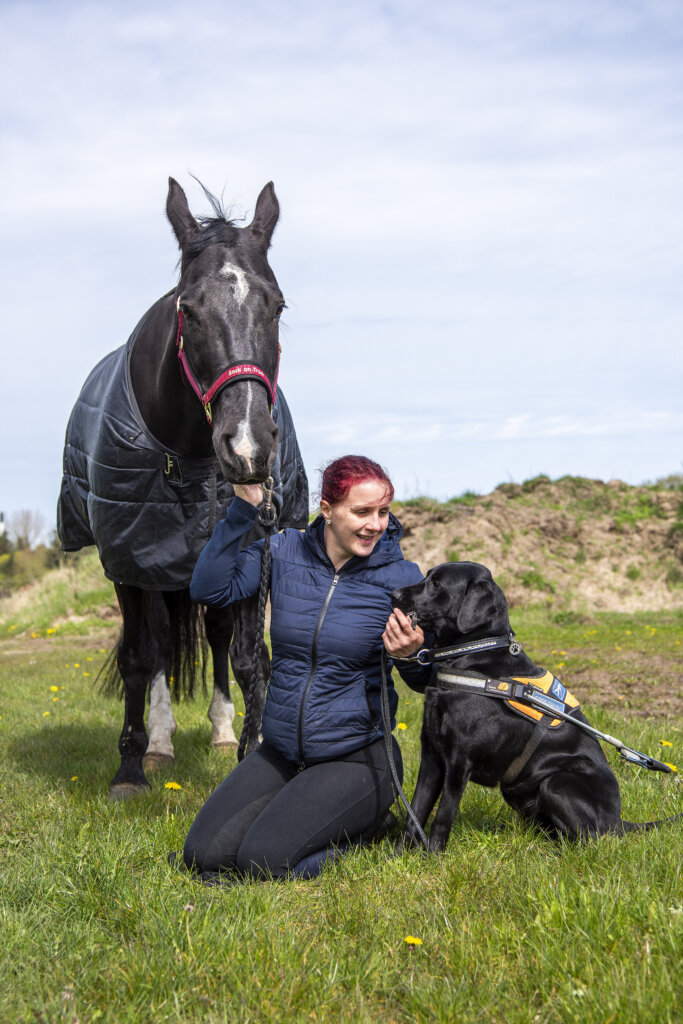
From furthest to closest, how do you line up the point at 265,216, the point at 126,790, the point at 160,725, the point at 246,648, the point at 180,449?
1. the point at 160,725
2. the point at 126,790
3. the point at 180,449
4. the point at 265,216
5. the point at 246,648

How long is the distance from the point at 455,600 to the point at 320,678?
2.12ft

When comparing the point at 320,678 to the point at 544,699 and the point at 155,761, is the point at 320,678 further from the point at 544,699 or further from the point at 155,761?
the point at 155,761

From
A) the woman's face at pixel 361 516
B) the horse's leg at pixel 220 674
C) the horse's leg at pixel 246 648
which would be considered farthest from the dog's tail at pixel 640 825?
the horse's leg at pixel 220 674

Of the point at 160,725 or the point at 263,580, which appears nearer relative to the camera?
the point at 263,580

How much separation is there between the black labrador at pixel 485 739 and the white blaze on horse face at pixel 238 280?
55.8 inches

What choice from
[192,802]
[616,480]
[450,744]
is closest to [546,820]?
[450,744]

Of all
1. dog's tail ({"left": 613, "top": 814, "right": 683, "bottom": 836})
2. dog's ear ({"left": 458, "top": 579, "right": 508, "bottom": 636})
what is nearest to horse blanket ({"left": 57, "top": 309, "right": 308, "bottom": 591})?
dog's ear ({"left": 458, "top": 579, "right": 508, "bottom": 636})

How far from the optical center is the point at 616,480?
65.6 feet

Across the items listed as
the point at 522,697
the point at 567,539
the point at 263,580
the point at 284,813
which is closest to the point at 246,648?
the point at 263,580

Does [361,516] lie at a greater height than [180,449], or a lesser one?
lesser

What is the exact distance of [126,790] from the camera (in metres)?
4.52

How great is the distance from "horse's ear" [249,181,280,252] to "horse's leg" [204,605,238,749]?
2456 mm

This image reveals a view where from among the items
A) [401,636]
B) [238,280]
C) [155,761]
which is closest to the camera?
[401,636]

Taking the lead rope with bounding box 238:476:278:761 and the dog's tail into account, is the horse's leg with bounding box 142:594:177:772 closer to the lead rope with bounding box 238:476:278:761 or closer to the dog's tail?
the lead rope with bounding box 238:476:278:761
